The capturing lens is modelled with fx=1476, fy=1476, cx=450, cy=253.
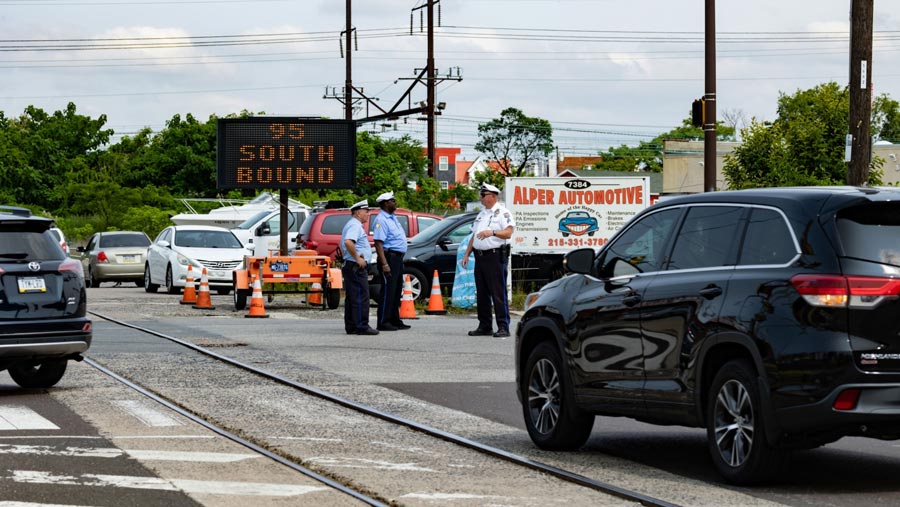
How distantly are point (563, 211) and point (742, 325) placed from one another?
19.0 meters

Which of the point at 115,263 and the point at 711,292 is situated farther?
the point at 115,263

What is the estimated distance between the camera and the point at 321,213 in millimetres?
29734

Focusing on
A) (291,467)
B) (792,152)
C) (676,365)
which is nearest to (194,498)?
(291,467)

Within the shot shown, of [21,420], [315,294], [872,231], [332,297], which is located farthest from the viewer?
[315,294]

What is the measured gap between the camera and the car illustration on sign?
2669 centimetres

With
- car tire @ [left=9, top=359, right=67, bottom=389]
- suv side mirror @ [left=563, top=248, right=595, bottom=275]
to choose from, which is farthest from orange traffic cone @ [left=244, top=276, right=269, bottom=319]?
suv side mirror @ [left=563, top=248, right=595, bottom=275]

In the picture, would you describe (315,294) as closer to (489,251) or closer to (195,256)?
(195,256)

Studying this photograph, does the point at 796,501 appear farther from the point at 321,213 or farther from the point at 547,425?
the point at 321,213

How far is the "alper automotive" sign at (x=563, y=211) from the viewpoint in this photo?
1048 inches

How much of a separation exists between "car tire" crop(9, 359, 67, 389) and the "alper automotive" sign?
14.1 m

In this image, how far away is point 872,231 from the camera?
299 inches

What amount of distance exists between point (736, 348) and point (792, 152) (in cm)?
5043

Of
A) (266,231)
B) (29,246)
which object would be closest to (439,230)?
(266,231)

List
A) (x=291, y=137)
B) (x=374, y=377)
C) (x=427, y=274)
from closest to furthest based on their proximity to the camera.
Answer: (x=374, y=377) < (x=427, y=274) < (x=291, y=137)
